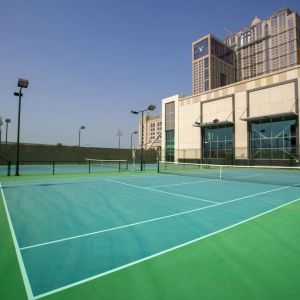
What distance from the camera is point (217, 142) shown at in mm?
40531

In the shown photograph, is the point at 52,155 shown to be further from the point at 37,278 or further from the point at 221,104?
the point at 37,278

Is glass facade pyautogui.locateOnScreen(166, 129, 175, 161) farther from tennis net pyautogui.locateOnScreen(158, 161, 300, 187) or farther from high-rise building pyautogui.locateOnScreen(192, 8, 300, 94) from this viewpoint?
high-rise building pyautogui.locateOnScreen(192, 8, 300, 94)

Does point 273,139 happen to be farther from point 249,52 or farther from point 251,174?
point 249,52

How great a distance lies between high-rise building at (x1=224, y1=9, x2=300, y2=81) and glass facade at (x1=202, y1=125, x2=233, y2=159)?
99192 millimetres

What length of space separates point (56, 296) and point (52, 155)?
1562 inches

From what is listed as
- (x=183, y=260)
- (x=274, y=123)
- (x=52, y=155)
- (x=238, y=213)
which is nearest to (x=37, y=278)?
(x=183, y=260)

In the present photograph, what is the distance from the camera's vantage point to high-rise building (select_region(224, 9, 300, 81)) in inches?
4481

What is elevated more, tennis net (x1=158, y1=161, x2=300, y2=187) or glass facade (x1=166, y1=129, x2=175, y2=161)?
glass facade (x1=166, y1=129, x2=175, y2=161)

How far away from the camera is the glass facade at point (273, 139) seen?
102ft

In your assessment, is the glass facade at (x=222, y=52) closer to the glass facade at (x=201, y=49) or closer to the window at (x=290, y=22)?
the glass facade at (x=201, y=49)

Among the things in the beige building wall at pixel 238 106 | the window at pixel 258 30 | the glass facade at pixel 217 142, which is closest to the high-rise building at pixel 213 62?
the window at pixel 258 30

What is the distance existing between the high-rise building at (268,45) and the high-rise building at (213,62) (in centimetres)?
631

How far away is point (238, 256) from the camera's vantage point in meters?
3.76

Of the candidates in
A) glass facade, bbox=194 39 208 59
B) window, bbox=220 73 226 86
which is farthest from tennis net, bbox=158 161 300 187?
glass facade, bbox=194 39 208 59
